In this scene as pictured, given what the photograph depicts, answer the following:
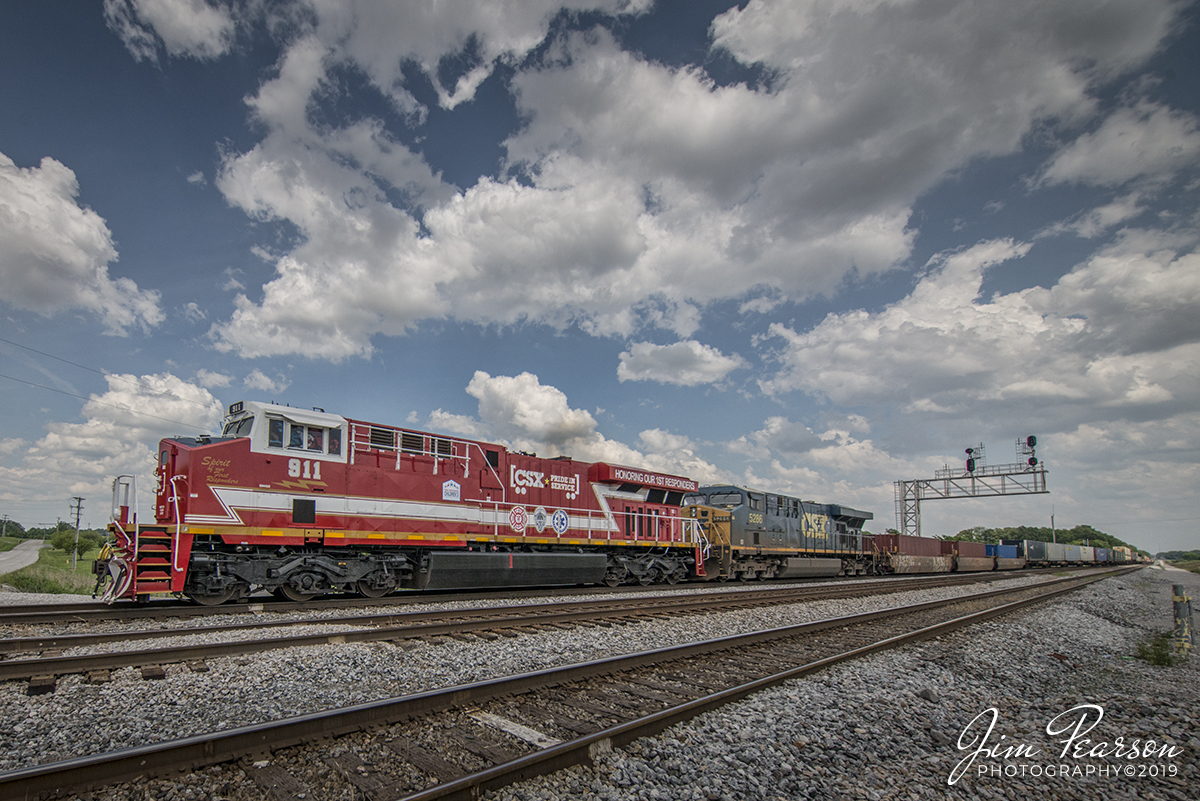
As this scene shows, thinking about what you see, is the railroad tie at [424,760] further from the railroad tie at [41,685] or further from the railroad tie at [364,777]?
the railroad tie at [41,685]

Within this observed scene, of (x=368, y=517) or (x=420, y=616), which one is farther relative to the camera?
(x=368, y=517)

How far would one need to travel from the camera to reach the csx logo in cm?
1391

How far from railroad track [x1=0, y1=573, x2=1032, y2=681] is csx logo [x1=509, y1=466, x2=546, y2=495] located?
3.86 metres

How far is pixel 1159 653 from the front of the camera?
8.95m

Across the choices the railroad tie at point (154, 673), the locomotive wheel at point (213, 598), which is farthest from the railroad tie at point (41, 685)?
the locomotive wheel at point (213, 598)

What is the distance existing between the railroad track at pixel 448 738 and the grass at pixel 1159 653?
6191 millimetres

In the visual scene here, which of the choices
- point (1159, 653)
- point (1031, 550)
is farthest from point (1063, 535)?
point (1159, 653)

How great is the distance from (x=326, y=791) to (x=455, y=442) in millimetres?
9867

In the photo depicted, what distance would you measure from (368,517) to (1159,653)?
13.1 m

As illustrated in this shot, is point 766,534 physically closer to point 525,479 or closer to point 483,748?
point 525,479

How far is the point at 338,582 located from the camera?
419 inches

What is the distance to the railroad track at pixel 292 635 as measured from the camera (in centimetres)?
543

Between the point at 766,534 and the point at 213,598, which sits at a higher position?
the point at 766,534

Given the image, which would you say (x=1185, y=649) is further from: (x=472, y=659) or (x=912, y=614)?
(x=472, y=659)
